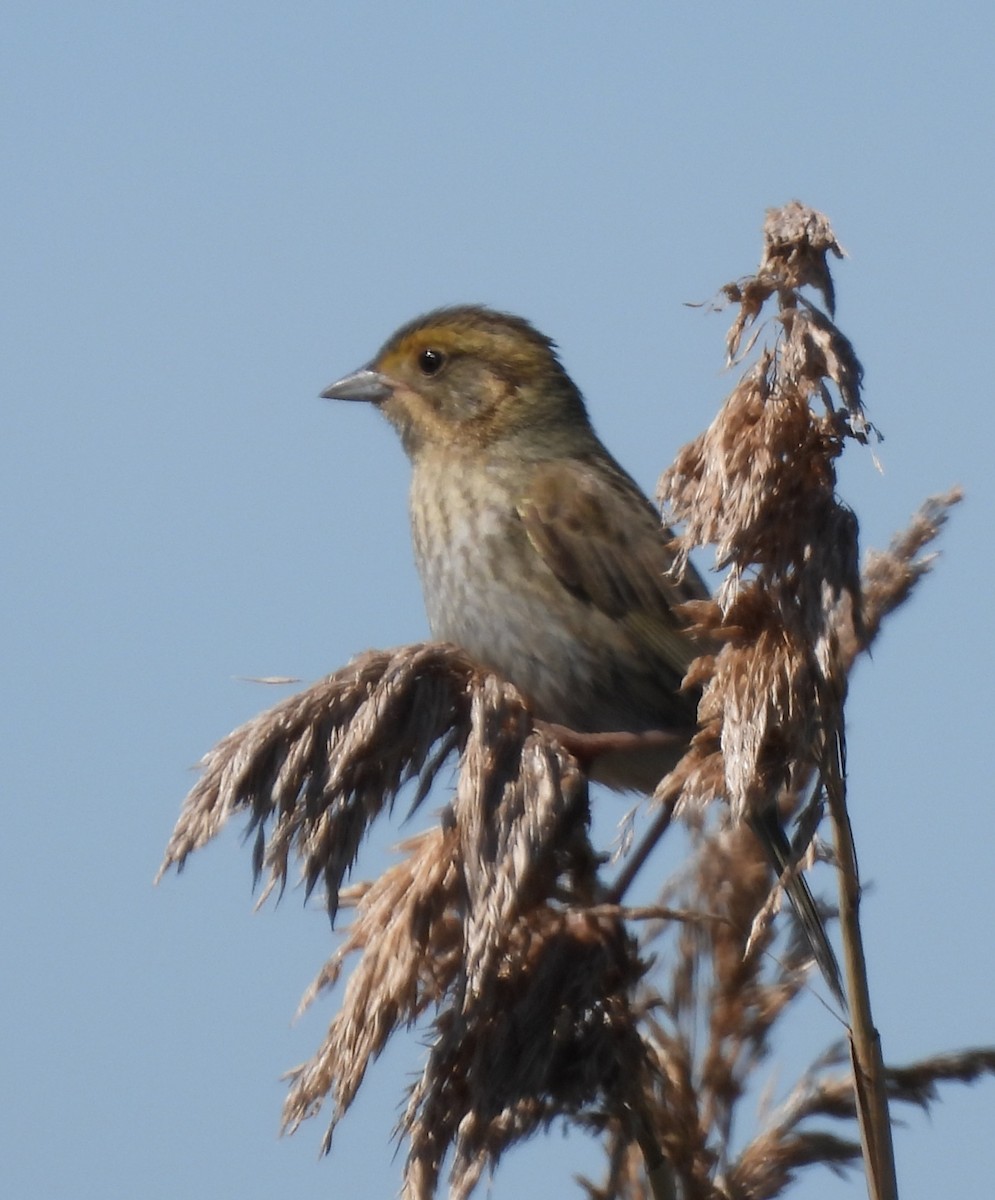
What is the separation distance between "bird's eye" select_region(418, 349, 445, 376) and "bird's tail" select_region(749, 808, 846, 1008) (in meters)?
2.09

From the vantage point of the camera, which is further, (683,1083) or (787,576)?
(683,1083)

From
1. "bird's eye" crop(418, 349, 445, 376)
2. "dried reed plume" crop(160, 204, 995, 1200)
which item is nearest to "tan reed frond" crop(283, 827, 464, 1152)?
"dried reed plume" crop(160, 204, 995, 1200)

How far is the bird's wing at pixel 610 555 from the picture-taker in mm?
4410

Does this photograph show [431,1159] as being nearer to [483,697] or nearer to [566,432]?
[483,697]

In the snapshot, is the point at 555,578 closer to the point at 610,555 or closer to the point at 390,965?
the point at 610,555

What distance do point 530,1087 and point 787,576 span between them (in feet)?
2.75

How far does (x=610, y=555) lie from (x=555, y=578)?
0.54 feet

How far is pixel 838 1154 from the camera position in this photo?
9.10 ft

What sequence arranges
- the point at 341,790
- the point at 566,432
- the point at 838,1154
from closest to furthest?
the point at 341,790
the point at 838,1154
the point at 566,432

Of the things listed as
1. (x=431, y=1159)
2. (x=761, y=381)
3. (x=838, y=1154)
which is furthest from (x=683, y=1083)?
(x=761, y=381)

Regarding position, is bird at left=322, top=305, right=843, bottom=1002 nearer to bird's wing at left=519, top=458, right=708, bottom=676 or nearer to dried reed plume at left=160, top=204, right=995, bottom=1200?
bird's wing at left=519, top=458, right=708, bottom=676

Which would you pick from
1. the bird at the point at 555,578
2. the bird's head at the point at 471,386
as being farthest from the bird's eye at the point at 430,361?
the bird at the point at 555,578

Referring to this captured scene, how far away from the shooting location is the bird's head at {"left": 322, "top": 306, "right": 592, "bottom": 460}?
16.2 feet

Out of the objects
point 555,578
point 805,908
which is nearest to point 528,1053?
point 805,908
